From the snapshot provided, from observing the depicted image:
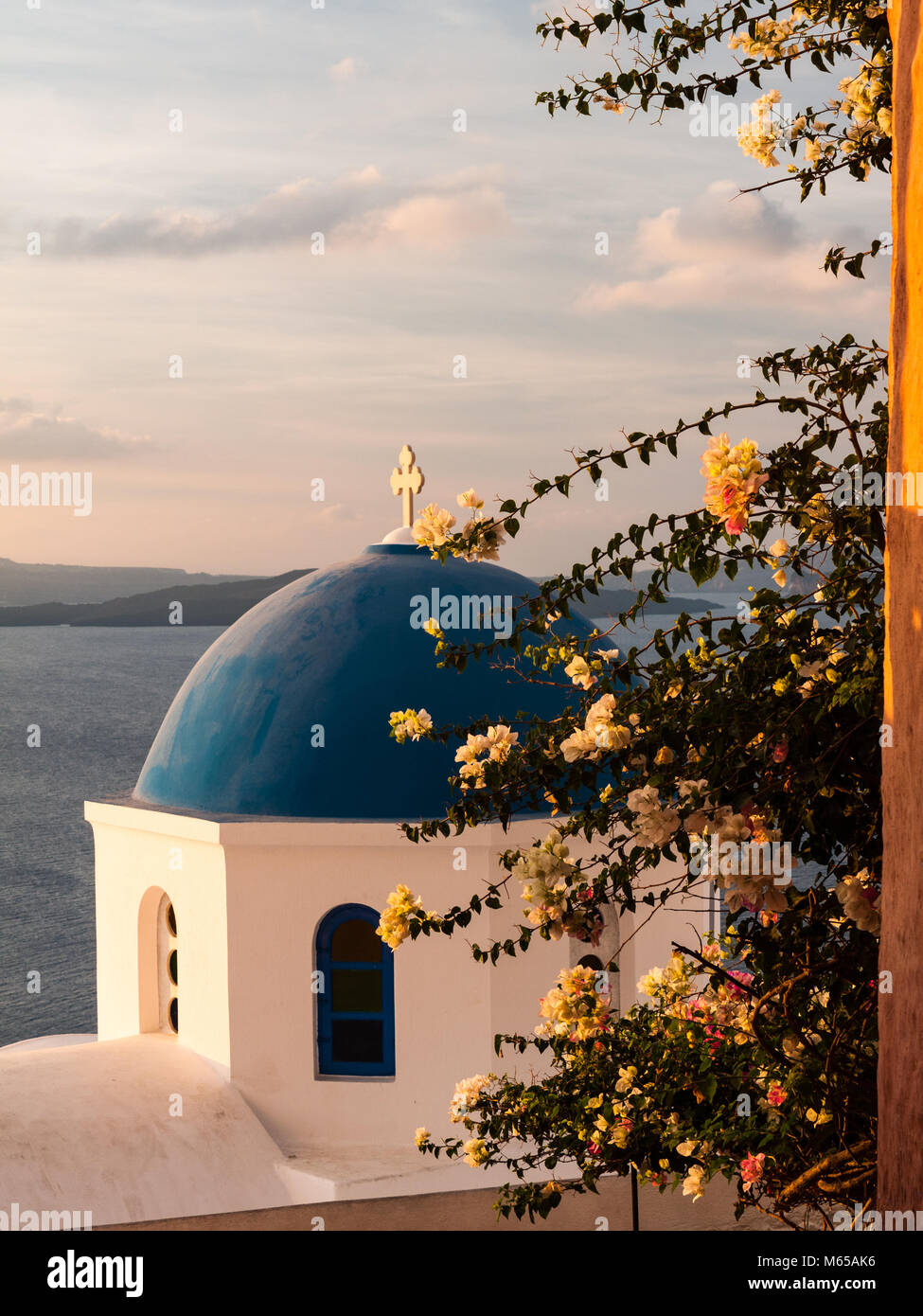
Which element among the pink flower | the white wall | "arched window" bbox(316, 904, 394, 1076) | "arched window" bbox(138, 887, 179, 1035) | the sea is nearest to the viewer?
the pink flower

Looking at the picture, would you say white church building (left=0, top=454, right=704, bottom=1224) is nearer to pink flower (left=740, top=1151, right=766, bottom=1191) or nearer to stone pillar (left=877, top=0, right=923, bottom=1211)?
pink flower (left=740, top=1151, right=766, bottom=1191)

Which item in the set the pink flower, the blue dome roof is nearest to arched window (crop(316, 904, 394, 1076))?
the blue dome roof

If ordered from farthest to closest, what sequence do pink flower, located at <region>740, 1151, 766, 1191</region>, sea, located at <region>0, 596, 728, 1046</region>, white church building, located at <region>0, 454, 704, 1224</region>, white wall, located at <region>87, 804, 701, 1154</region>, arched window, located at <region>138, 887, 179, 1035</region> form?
sea, located at <region>0, 596, 728, 1046</region> → arched window, located at <region>138, 887, 179, 1035</region> → white wall, located at <region>87, 804, 701, 1154</region> → white church building, located at <region>0, 454, 704, 1224</region> → pink flower, located at <region>740, 1151, 766, 1191</region>

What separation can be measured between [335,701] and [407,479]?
234cm

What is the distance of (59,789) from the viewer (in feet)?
290

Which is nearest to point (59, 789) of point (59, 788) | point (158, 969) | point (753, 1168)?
point (59, 788)

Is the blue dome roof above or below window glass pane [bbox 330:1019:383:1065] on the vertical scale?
above

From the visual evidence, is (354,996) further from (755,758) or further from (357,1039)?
(755,758)

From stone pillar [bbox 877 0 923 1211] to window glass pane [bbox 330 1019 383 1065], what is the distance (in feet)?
21.0

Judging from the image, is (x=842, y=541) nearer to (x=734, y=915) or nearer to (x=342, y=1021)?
(x=734, y=915)

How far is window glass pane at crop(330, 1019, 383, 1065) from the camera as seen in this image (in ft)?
32.6

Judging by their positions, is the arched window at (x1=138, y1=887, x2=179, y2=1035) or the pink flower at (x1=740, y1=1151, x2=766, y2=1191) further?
the arched window at (x1=138, y1=887, x2=179, y2=1035)

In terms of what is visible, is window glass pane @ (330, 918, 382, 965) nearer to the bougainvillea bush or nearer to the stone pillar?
the bougainvillea bush
